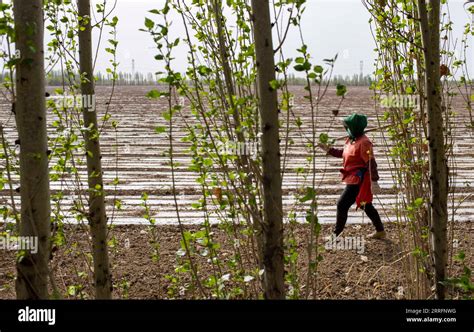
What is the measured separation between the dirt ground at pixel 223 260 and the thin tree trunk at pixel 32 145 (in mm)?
1495

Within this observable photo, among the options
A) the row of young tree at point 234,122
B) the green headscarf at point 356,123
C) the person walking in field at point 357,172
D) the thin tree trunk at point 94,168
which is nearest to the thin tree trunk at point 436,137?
the row of young tree at point 234,122

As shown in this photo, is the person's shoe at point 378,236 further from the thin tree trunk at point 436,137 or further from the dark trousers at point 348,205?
the thin tree trunk at point 436,137

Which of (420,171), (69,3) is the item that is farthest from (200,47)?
(420,171)

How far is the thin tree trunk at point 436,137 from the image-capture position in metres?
3.47

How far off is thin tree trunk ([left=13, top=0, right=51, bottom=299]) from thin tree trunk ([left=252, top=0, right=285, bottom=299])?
1.04m

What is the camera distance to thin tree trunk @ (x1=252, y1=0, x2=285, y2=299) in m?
2.77

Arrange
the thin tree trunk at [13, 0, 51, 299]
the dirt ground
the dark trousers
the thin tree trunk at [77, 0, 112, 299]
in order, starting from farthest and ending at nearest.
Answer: the dark trousers, the dirt ground, the thin tree trunk at [77, 0, 112, 299], the thin tree trunk at [13, 0, 51, 299]

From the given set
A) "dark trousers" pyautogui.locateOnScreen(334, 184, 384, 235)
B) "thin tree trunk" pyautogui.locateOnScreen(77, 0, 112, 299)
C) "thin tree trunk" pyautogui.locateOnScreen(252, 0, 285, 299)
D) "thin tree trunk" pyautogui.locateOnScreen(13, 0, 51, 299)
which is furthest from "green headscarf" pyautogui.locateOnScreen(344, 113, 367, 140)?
"thin tree trunk" pyautogui.locateOnScreen(13, 0, 51, 299)

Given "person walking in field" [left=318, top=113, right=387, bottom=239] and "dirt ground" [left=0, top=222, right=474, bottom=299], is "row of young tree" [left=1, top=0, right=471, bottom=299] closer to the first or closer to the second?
"dirt ground" [left=0, top=222, right=474, bottom=299]

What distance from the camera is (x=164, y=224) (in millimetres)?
7723

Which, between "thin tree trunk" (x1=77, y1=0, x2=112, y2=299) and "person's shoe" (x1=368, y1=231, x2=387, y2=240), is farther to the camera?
"person's shoe" (x1=368, y1=231, x2=387, y2=240)

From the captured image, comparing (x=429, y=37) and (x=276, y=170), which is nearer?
(x=276, y=170)

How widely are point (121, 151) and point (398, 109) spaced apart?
10535mm
